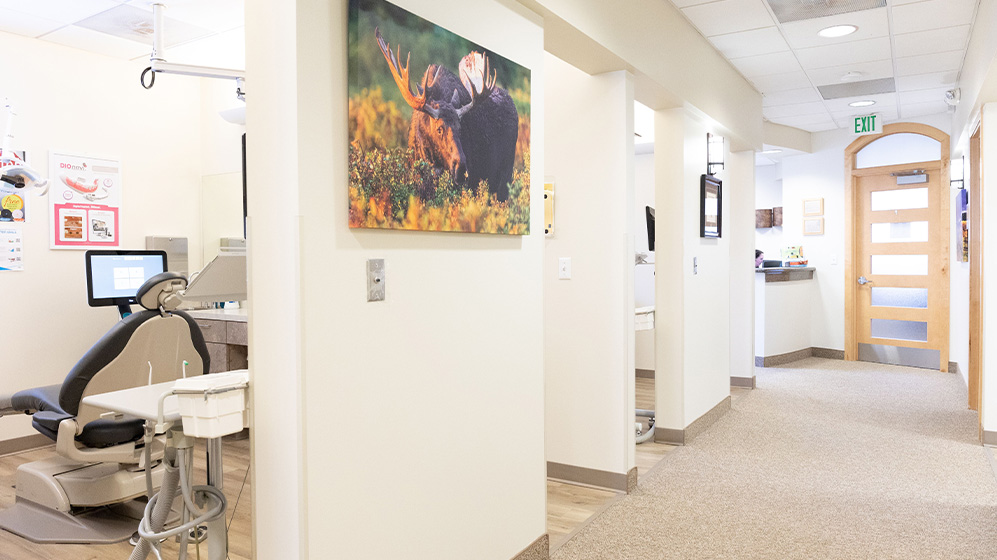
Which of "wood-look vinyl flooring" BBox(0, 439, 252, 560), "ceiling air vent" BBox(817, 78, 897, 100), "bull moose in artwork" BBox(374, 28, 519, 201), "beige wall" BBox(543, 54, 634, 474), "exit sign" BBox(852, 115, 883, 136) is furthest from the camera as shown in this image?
"exit sign" BBox(852, 115, 883, 136)

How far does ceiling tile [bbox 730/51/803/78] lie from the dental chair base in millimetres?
4557

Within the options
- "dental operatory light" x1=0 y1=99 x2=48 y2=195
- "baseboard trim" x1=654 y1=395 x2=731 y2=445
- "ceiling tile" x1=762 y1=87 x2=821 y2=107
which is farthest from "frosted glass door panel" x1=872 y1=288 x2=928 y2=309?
"dental operatory light" x1=0 y1=99 x2=48 y2=195

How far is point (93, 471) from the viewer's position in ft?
10.6

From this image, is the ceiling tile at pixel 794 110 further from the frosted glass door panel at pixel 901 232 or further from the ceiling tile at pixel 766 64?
the frosted glass door panel at pixel 901 232

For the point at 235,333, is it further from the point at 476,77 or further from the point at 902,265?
the point at 902,265

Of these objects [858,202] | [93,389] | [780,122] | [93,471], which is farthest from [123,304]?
[858,202]

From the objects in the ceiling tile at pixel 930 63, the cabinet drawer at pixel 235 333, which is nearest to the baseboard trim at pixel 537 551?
the cabinet drawer at pixel 235 333

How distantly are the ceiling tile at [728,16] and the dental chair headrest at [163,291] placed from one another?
3071 mm

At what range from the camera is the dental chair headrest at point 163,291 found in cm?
256

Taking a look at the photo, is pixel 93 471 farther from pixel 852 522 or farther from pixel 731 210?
pixel 731 210

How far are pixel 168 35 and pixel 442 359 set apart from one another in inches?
124

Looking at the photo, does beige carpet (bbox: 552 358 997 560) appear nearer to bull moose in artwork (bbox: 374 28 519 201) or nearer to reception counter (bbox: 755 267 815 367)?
bull moose in artwork (bbox: 374 28 519 201)

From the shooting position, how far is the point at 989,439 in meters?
4.30

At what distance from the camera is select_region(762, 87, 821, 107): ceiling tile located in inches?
239
